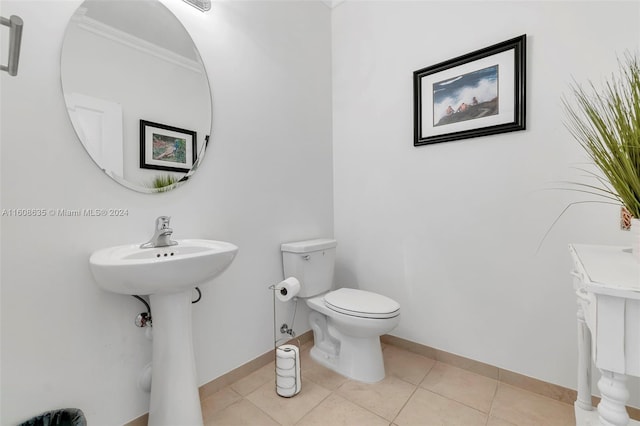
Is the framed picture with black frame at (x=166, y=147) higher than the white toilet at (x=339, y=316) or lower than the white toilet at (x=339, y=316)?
higher

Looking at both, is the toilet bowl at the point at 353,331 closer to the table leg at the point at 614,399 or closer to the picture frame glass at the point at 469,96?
the table leg at the point at 614,399

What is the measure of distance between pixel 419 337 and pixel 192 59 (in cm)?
207

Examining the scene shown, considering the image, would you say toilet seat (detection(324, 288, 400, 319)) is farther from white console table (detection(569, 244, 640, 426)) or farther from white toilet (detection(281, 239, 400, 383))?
white console table (detection(569, 244, 640, 426))

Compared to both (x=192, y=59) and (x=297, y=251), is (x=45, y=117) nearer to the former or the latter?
(x=192, y=59)

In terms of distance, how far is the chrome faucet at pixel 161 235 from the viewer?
116cm

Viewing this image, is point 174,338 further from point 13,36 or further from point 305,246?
point 13,36

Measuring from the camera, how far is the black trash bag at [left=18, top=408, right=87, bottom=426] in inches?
38.3

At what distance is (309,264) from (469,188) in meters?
1.05

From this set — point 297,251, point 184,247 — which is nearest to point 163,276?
point 184,247

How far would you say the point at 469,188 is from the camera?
1.65m

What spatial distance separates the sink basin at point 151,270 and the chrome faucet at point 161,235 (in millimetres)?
61

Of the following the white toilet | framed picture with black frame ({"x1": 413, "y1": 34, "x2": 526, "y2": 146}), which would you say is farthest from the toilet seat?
framed picture with black frame ({"x1": 413, "y1": 34, "x2": 526, "y2": 146})

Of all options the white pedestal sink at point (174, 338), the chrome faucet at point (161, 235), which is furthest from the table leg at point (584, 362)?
the chrome faucet at point (161, 235)

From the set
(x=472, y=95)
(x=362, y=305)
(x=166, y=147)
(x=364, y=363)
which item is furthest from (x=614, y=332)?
(x=166, y=147)
